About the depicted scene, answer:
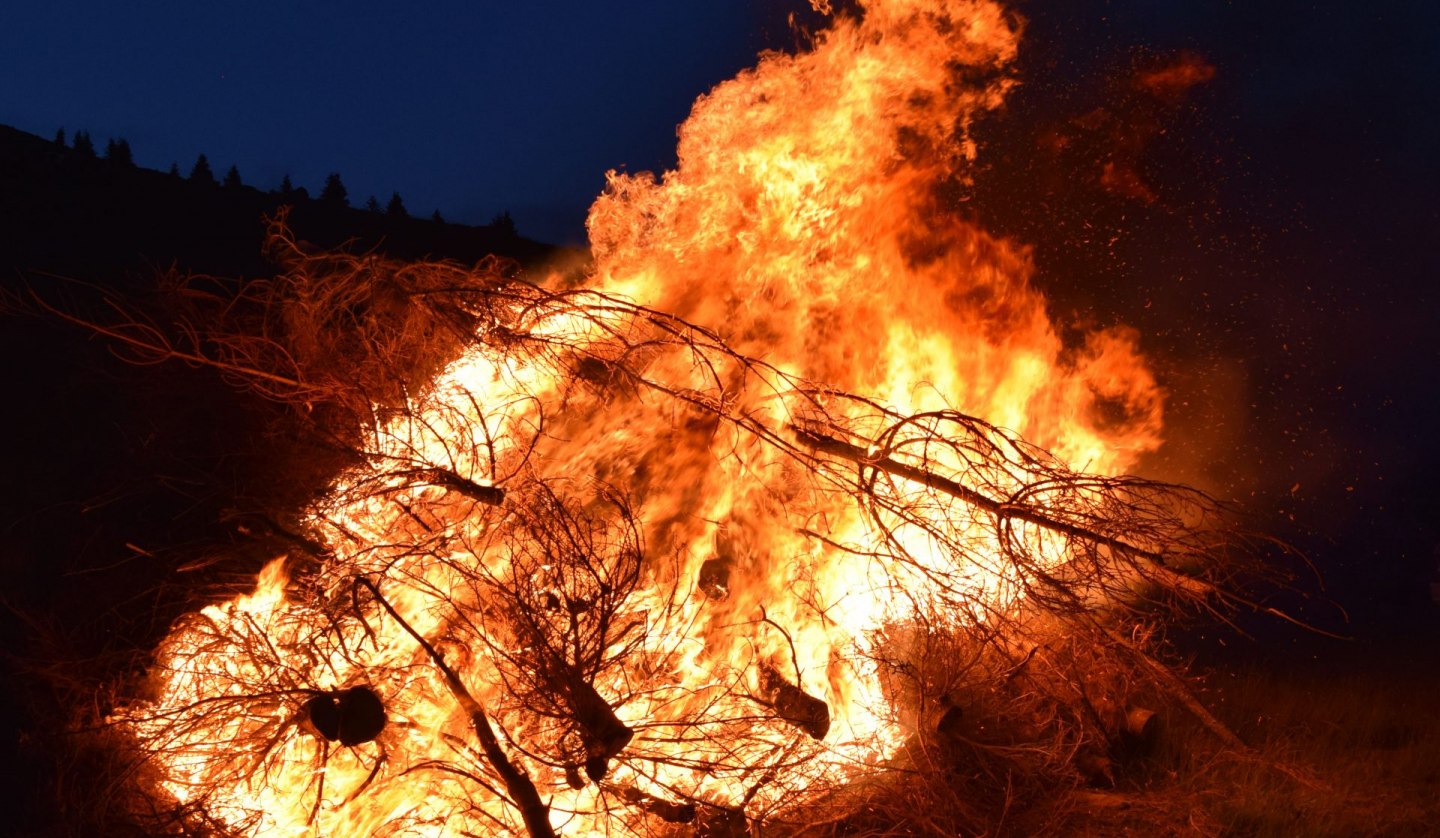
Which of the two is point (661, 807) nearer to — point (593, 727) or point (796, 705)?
point (593, 727)

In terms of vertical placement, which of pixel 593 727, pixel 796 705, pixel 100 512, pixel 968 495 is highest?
pixel 100 512

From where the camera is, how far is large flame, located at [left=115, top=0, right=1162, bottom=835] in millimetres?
3811

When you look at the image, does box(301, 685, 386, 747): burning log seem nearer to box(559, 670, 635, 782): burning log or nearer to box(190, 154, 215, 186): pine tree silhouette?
box(559, 670, 635, 782): burning log

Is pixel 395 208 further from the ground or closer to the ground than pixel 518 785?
further from the ground

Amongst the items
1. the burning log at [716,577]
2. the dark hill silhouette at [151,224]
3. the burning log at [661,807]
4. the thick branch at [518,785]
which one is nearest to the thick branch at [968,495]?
the burning log at [716,577]

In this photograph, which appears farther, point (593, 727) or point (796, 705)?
point (796, 705)

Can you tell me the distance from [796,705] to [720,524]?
0.96m

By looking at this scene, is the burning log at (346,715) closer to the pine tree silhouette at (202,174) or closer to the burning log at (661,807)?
the burning log at (661,807)

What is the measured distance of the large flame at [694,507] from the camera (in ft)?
12.5

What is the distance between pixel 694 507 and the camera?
4727 millimetres

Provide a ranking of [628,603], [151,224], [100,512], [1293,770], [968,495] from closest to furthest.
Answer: [968,495] < [628,603] < [1293,770] < [100,512] < [151,224]

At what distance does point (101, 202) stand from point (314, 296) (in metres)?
13.2

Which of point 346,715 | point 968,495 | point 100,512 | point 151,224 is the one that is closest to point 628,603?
point 346,715

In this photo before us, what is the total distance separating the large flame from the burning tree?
2 centimetres
